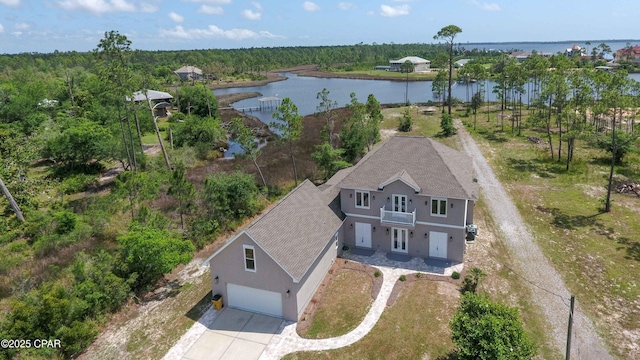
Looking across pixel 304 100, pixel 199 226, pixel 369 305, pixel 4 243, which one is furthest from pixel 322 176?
pixel 304 100

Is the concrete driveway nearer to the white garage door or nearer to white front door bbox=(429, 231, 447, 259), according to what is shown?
the white garage door

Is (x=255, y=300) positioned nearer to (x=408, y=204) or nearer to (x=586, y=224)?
(x=408, y=204)

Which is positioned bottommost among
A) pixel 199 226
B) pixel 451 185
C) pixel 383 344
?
pixel 383 344

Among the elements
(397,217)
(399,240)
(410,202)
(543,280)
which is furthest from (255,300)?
(543,280)

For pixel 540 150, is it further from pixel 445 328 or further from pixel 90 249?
pixel 90 249

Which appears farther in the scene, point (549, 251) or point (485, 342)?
point (549, 251)

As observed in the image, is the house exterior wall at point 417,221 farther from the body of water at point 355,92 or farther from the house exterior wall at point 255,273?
the body of water at point 355,92
